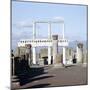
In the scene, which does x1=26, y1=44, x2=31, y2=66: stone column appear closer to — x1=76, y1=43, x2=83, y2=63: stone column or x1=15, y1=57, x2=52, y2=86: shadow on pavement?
x1=15, y1=57, x2=52, y2=86: shadow on pavement

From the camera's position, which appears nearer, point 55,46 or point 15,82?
point 15,82

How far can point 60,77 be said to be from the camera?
3.39m

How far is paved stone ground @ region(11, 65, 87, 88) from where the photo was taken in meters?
3.29

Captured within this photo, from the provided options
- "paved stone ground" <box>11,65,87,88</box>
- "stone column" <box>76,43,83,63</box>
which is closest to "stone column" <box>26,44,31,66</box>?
"paved stone ground" <box>11,65,87,88</box>

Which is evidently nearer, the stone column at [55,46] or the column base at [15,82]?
the column base at [15,82]

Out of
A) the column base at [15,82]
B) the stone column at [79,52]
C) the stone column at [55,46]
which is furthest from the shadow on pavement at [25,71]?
the stone column at [79,52]

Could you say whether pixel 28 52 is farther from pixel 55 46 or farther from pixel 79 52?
pixel 79 52

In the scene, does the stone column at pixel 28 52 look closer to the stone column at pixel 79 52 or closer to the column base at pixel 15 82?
the column base at pixel 15 82

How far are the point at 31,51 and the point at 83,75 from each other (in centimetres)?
83

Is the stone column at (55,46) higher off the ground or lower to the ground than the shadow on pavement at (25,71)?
higher

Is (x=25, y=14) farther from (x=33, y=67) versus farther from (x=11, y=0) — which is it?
(x=33, y=67)

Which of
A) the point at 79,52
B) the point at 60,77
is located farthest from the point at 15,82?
the point at 79,52

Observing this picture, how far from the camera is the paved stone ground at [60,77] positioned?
130 inches

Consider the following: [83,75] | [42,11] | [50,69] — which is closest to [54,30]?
[42,11]
